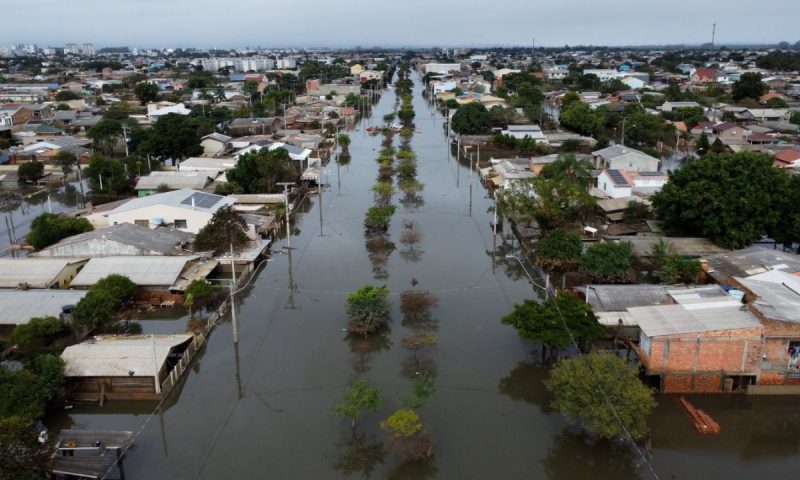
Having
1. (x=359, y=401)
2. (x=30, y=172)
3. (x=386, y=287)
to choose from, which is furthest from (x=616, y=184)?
(x=30, y=172)

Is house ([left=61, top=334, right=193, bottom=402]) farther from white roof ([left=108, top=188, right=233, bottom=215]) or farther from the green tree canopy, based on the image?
white roof ([left=108, top=188, right=233, bottom=215])

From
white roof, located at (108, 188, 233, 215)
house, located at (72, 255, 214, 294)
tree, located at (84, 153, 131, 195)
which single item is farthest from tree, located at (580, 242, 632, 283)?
tree, located at (84, 153, 131, 195)

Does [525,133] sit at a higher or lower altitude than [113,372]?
higher

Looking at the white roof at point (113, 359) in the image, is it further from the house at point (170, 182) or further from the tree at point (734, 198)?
the tree at point (734, 198)

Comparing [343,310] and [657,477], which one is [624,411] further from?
[343,310]

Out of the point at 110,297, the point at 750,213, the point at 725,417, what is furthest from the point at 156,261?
the point at 750,213

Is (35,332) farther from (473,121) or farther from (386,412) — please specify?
(473,121)
